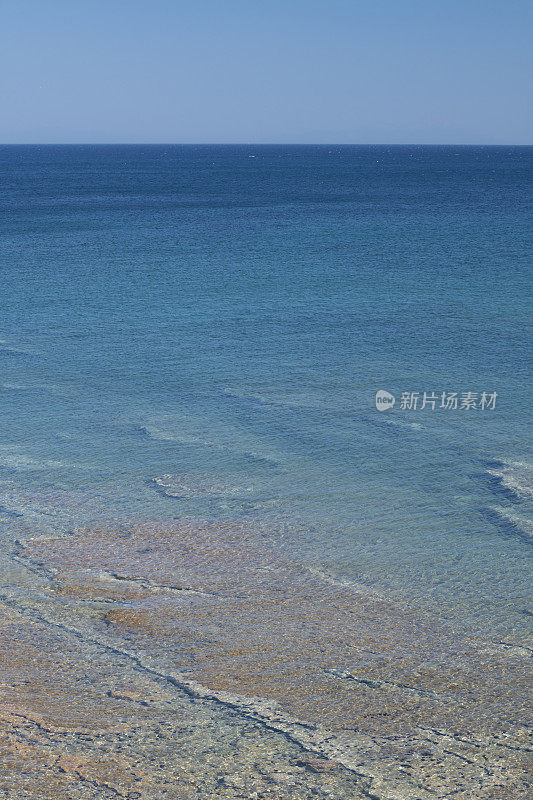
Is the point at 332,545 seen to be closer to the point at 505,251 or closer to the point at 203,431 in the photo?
the point at 203,431

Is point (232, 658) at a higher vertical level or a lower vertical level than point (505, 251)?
lower

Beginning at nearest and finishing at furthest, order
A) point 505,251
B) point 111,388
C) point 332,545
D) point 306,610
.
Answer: point 306,610 < point 332,545 < point 111,388 < point 505,251

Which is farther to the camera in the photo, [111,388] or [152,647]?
[111,388]

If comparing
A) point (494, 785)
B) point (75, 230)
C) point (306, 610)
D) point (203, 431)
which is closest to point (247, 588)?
point (306, 610)

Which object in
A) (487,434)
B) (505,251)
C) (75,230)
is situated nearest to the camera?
(487,434)

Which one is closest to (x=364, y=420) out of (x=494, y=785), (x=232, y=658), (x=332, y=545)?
(x=332, y=545)

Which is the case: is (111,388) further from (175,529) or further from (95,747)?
(95,747)
